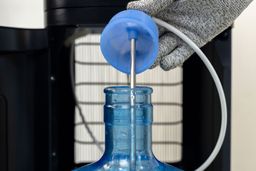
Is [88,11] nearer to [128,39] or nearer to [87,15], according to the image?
[87,15]

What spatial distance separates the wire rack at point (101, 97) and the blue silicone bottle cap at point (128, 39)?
0.57m

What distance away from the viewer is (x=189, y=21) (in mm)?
482

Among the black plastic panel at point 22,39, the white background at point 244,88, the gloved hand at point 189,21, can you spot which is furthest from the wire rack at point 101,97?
the gloved hand at point 189,21

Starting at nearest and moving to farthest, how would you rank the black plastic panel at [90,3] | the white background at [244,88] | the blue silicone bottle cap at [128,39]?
the blue silicone bottle cap at [128,39]
the black plastic panel at [90,3]
the white background at [244,88]

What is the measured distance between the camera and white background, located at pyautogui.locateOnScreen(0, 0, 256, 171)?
1.13 metres

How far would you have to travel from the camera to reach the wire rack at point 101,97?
3.30 ft

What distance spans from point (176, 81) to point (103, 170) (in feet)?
1.79

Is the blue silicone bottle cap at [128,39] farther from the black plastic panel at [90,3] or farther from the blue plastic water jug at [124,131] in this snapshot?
the black plastic panel at [90,3]

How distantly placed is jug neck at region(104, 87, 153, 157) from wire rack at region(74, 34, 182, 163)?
53cm

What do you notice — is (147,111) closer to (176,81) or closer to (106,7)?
(106,7)

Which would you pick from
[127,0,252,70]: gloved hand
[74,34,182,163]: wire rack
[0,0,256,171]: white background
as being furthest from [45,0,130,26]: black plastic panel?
[0,0,256,171]: white background

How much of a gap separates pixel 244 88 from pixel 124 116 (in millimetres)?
748

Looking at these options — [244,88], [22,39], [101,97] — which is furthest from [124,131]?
[244,88]

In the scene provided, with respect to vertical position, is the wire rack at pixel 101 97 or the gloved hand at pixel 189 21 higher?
the gloved hand at pixel 189 21
